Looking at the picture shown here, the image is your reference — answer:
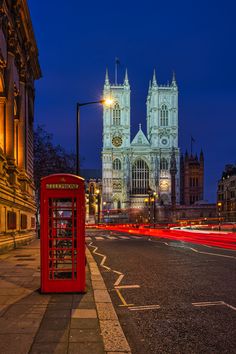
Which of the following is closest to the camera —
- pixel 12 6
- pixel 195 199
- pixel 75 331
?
pixel 75 331

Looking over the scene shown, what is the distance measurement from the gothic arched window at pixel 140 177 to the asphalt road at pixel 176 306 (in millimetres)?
111341

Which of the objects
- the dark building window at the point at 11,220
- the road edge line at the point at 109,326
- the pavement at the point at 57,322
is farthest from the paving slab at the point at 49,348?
the dark building window at the point at 11,220

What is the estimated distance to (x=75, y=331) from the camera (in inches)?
211

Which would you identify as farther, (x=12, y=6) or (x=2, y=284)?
(x=12, y=6)

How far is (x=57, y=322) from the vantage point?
5812mm

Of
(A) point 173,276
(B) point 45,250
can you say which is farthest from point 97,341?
(A) point 173,276

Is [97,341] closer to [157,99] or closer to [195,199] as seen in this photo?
[157,99]

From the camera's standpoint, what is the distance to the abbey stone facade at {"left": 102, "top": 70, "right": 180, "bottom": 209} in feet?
398

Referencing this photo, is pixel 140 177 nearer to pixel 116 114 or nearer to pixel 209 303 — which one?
pixel 116 114

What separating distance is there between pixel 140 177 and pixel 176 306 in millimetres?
117962

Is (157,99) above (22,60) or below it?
above

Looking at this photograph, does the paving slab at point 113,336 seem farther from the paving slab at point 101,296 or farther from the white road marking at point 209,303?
the white road marking at point 209,303

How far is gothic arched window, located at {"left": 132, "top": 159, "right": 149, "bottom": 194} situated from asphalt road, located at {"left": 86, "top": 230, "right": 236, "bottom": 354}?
111 meters

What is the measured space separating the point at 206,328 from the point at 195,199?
140 meters
